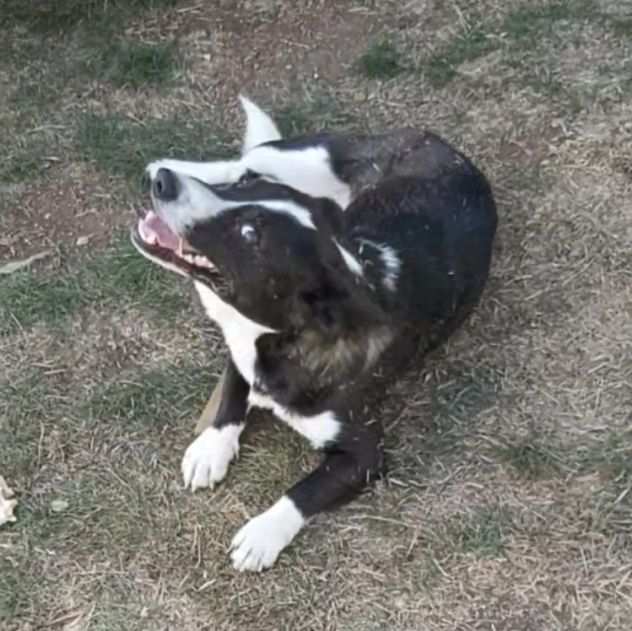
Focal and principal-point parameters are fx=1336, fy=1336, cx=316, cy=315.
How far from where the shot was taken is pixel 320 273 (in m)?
3.33

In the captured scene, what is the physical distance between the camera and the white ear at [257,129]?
450 cm

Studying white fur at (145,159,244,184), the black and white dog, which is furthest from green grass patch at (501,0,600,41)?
white fur at (145,159,244,184)

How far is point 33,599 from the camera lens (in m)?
3.62

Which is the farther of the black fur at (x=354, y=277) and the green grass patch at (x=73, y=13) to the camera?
the green grass patch at (x=73, y=13)

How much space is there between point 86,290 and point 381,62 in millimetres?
1540

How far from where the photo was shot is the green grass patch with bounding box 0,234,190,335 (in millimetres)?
4324

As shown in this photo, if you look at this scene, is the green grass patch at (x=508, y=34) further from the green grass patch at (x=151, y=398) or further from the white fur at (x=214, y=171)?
the green grass patch at (x=151, y=398)

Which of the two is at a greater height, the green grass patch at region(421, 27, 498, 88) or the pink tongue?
the pink tongue

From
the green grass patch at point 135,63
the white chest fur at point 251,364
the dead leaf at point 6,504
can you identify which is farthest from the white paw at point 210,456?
the green grass patch at point 135,63

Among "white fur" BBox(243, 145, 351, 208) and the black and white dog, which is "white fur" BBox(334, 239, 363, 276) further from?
"white fur" BBox(243, 145, 351, 208)

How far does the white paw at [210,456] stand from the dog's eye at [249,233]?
2.45 ft

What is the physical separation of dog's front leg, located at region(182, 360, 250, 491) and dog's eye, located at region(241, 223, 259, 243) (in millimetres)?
629

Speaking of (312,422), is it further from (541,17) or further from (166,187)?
(541,17)

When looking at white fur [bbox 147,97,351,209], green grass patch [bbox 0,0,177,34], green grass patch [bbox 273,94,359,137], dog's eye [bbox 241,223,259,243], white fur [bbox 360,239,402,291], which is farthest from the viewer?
green grass patch [bbox 0,0,177,34]
